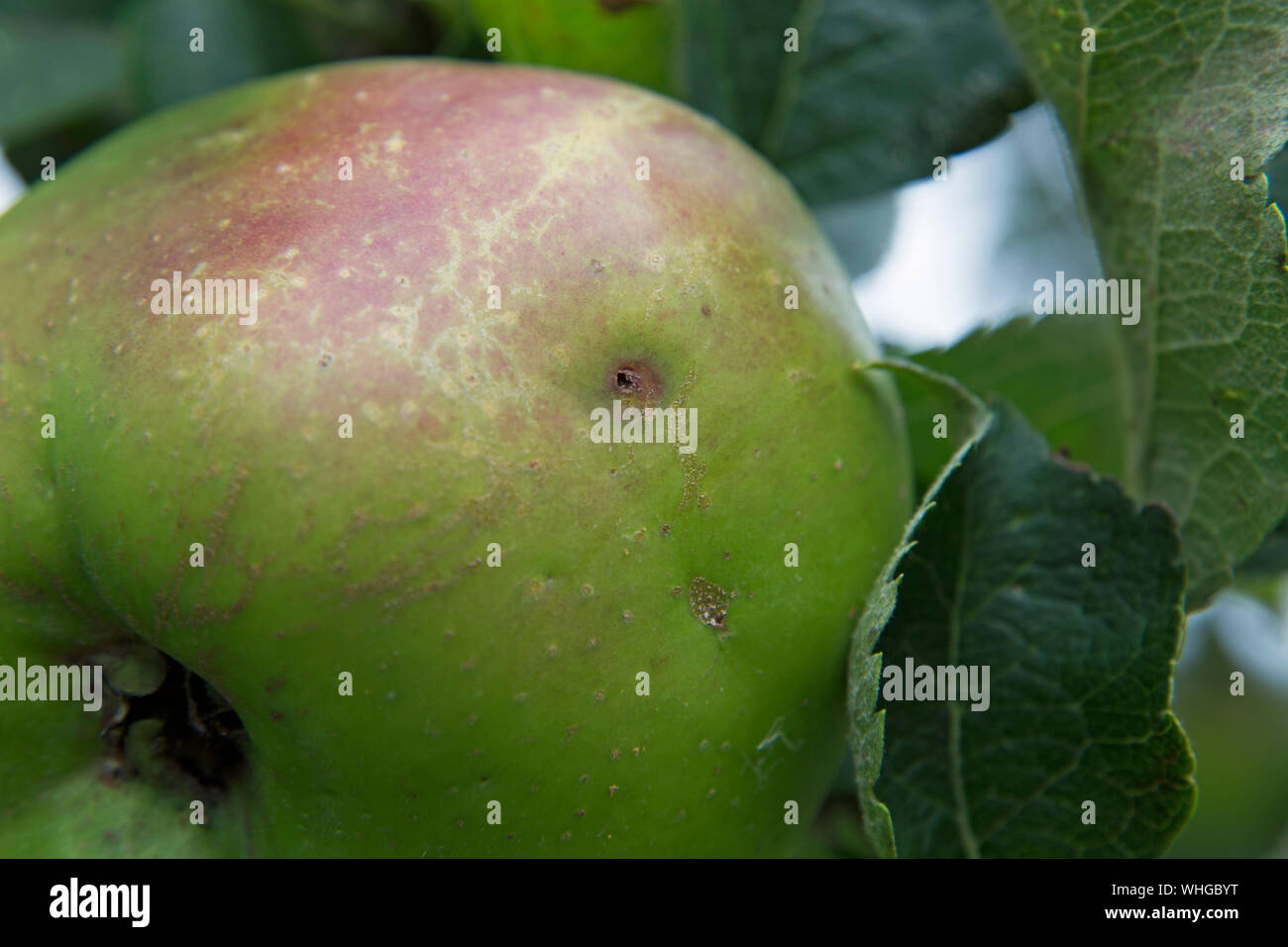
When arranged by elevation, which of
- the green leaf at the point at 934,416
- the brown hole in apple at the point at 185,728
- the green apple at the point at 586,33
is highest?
the green apple at the point at 586,33

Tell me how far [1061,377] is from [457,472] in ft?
2.35

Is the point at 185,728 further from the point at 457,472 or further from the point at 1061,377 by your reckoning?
the point at 1061,377

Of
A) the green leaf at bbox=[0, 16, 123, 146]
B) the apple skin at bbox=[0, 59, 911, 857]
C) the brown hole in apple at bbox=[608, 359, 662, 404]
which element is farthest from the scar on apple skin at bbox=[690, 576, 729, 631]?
the green leaf at bbox=[0, 16, 123, 146]

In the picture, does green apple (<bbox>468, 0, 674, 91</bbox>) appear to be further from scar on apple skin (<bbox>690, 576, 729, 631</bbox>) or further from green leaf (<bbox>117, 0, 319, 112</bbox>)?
scar on apple skin (<bbox>690, 576, 729, 631</bbox>)

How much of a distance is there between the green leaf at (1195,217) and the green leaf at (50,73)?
3.18ft

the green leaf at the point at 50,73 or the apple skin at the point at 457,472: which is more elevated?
the green leaf at the point at 50,73

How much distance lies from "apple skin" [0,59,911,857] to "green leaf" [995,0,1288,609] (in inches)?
9.5

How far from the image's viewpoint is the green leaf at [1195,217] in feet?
2.43
